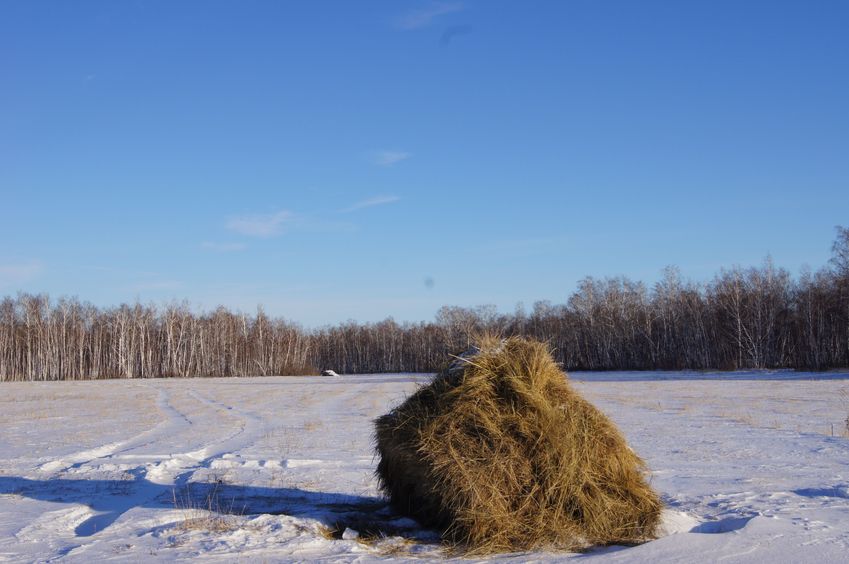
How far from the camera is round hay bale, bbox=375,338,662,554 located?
7910mm

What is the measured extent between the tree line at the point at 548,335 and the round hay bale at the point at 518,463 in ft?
199

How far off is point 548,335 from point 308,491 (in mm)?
91569

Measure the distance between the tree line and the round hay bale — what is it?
60.7 metres

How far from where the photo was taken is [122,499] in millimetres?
11008

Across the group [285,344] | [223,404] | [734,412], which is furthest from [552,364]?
[285,344]

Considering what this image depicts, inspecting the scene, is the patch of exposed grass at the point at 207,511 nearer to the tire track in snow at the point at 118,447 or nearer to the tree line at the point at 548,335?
the tire track in snow at the point at 118,447

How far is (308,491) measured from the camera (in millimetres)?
11578

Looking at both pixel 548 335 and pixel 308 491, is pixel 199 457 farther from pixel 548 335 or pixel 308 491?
pixel 548 335

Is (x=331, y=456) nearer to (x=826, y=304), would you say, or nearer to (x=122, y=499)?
(x=122, y=499)

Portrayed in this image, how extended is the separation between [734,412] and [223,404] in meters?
24.5

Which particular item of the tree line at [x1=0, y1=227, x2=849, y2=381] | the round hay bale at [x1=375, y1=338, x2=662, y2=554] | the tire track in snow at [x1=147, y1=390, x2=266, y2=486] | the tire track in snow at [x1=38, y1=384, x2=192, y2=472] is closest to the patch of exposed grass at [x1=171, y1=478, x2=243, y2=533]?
the tire track in snow at [x1=147, y1=390, x2=266, y2=486]

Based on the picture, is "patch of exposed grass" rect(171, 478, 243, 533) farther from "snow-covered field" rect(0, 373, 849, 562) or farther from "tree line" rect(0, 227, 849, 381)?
"tree line" rect(0, 227, 849, 381)

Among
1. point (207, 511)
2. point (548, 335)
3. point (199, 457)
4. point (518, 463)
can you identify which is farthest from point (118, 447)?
point (548, 335)

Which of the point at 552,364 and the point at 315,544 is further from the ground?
the point at 552,364
